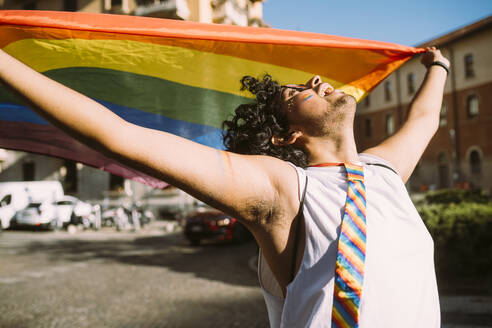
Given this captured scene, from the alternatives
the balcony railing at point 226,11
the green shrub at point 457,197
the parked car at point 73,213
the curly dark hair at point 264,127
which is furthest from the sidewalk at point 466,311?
the balcony railing at point 226,11

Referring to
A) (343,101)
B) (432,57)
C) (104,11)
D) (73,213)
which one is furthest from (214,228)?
(104,11)

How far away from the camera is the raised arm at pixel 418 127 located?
1.98 m

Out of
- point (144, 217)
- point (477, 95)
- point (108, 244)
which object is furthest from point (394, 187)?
point (477, 95)

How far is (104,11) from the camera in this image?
96.6 feet

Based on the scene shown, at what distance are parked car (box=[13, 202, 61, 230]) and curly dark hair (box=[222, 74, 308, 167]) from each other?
68.4 feet

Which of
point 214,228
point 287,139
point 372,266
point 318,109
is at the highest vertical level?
point 318,109

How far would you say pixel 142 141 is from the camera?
1.21 metres

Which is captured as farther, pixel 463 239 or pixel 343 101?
pixel 463 239

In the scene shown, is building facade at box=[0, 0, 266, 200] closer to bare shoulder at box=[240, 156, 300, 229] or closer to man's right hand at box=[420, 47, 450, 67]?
man's right hand at box=[420, 47, 450, 67]

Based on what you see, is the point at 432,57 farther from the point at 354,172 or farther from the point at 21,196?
the point at 21,196

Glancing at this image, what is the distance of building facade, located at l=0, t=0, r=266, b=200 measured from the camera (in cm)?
2481

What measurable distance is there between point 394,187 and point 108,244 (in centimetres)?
1473

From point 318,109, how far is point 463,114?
1336 inches

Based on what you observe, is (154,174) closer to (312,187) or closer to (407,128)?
(312,187)
